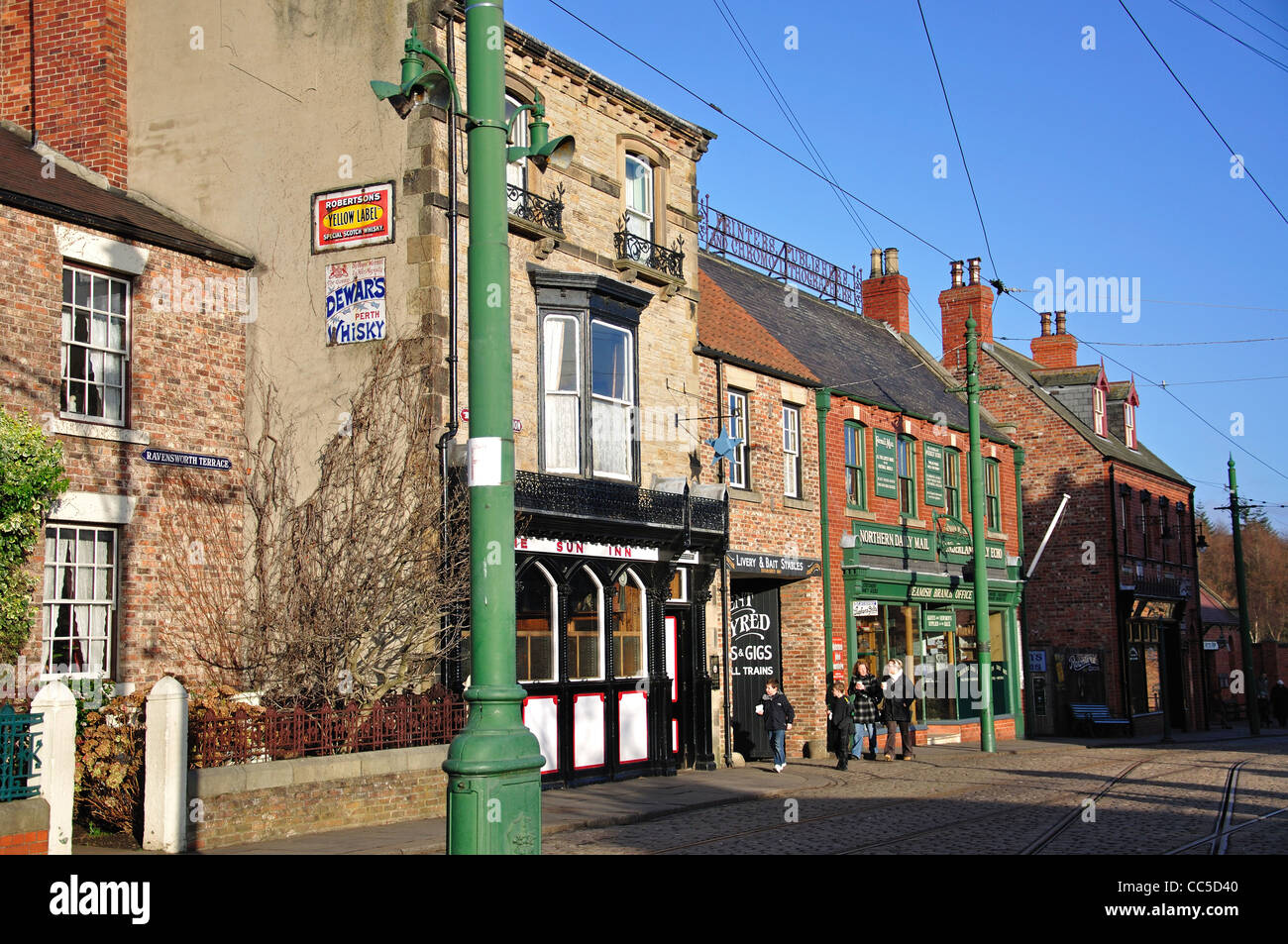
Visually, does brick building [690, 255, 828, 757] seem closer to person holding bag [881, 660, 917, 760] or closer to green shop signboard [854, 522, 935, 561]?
person holding bag [881, 660, 917, 760]

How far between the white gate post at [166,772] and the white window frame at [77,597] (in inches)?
136

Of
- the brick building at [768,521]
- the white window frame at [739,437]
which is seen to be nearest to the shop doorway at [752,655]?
the brick building at [768,521]

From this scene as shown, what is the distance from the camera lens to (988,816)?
14.5 m

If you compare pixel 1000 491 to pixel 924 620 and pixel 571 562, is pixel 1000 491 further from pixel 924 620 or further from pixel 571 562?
pixel 571 562

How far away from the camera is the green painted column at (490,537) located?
720 cm

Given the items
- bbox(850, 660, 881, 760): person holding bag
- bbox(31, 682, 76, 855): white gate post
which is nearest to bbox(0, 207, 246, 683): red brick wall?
bbox(31, 682, 76, 855): white gate post

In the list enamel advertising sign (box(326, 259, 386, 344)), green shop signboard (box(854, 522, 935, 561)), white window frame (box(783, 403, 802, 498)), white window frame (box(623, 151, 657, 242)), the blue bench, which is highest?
white window frame (box(623, 151, 657, 242))

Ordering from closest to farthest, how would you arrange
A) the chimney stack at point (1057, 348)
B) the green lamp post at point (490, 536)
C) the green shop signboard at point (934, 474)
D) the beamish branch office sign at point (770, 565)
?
the green lamp post at point (490, 536) → the beamish branch office sign at point (770, 565) → the green shop signboard at point (934, 474) → the chimney stack at point (1057, 348)

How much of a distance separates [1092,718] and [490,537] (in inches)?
1184

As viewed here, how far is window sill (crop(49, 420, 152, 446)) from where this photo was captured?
1520cm

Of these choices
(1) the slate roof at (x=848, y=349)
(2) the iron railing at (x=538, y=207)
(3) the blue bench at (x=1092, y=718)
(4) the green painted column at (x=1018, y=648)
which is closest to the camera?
(2) the iron railing at (x=538, y=207)

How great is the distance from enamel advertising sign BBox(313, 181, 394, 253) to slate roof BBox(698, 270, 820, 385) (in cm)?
729

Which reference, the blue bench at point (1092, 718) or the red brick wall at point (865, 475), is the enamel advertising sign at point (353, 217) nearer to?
the red brick wall at point (865, 475)
